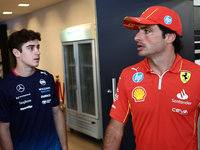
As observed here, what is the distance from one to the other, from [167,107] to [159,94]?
0.08 meters

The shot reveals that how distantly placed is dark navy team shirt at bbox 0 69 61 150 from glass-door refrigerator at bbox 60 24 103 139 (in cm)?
203

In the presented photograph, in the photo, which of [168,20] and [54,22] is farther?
[54,22]

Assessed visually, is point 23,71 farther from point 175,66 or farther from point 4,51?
point 4,51

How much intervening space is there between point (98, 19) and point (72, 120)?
2.87 meters

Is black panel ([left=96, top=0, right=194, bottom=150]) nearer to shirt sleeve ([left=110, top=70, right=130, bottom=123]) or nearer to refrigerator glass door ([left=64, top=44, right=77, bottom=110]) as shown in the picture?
shirt sleeve ([left=110, top=70, right=130, bottom=123])

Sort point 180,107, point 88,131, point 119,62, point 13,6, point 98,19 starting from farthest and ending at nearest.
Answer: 1. point 13,6
2. point 88,131
3. point 119,62
4. point 98,19
5. point 180,107

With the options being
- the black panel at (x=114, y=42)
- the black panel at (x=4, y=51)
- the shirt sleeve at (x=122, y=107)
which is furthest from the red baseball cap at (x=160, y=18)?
the black panel at (x=4, y=51)

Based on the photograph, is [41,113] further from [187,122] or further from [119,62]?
[187,122]

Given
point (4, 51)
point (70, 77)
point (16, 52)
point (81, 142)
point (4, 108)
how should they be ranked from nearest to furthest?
Result: 1. point (4, 108)
2. point (16, 52)
3. point (81, 142)
4. point (70, 77)
5. point (4, 51)

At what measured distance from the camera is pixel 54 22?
5.10m

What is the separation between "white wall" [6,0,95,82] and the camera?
4418mm

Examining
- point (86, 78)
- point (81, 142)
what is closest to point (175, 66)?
point (86, 78)

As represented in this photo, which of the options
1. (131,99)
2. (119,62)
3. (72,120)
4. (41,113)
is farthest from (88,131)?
(131,99)

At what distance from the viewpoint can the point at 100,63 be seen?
208cm
